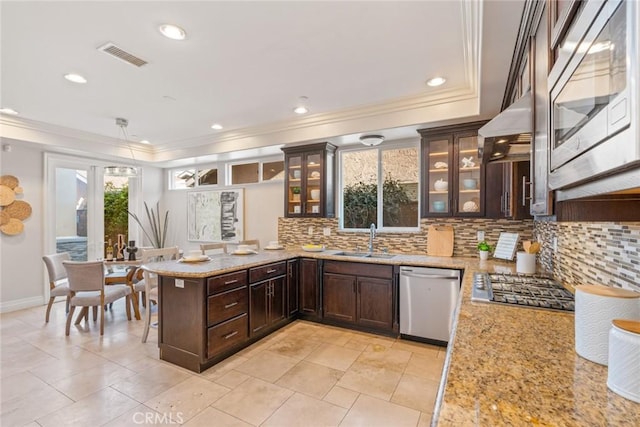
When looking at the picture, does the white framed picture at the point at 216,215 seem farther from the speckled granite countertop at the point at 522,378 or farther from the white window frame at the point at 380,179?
the speckled granite countertop at the point at 522,378

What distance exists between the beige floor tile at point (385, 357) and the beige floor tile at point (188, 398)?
134cm

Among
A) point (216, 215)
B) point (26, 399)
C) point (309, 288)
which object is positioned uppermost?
point (216, 215)

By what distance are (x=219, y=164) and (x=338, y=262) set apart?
337cm

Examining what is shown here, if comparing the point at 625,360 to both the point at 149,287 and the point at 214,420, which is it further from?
the point at 149,287

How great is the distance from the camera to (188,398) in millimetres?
2352

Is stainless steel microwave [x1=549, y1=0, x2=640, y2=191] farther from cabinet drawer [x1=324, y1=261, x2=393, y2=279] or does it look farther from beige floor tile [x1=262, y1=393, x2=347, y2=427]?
cabinet drawer [x1=324, y1=261, x2=393, y2=279]

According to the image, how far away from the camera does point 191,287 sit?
276 centimetres

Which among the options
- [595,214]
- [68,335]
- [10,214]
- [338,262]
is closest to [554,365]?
[595,214]

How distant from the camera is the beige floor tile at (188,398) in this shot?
2207 mm

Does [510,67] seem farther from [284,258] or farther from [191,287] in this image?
[191,287]

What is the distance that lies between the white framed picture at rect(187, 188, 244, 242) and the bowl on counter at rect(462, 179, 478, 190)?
3.71 meters

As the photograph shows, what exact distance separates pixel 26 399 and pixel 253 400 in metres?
1.75

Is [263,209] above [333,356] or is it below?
above

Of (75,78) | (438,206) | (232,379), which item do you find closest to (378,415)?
(232,379)
